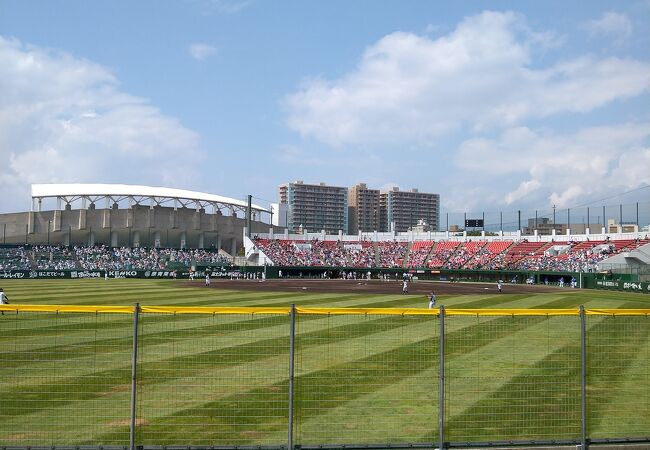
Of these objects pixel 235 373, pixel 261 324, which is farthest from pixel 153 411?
pixel 261 324

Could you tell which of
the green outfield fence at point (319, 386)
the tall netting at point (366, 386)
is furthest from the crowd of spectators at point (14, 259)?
the tall netting at point (366, 386)

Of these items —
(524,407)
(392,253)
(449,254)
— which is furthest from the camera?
(392,253)

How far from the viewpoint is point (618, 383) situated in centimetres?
1253

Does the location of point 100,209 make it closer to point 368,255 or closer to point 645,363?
point 368,255

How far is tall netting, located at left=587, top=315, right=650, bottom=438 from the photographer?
988 centimetres

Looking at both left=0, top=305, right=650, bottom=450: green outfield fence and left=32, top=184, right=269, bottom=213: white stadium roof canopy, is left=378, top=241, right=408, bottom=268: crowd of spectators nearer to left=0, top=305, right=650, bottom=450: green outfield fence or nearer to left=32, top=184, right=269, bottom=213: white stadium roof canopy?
left=32, top=184, right=269, bottom=213: white stadium roof canopy

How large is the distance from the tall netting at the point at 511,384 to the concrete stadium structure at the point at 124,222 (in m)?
78.3

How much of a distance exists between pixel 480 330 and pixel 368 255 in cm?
7242

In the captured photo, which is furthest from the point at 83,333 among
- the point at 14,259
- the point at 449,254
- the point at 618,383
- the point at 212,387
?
the point at 449,254

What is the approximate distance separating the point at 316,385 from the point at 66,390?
5.32 metres

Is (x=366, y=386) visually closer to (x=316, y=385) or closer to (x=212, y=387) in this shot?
(x=316, y=385)

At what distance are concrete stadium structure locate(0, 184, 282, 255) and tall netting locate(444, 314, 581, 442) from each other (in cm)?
7834

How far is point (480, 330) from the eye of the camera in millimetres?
20359

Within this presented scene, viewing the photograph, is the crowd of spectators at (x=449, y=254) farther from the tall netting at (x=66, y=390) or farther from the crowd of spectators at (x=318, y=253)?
the tall netting at (x=66, y=390)
